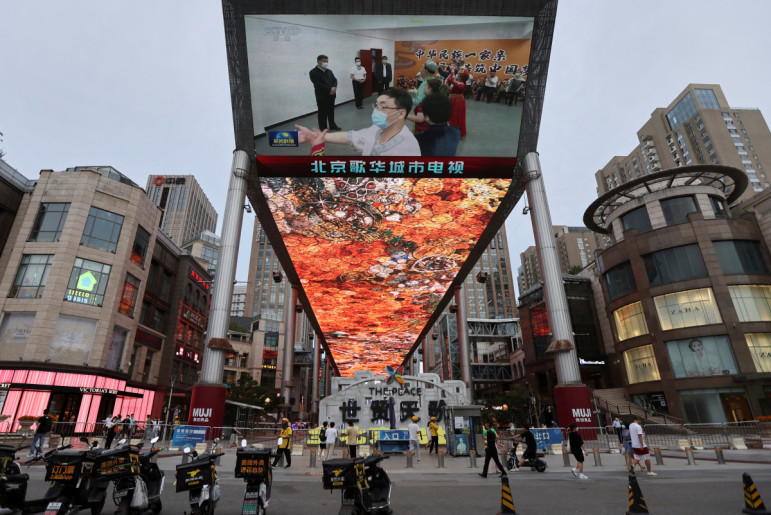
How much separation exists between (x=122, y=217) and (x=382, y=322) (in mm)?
29563

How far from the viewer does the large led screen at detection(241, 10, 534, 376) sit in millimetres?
20141

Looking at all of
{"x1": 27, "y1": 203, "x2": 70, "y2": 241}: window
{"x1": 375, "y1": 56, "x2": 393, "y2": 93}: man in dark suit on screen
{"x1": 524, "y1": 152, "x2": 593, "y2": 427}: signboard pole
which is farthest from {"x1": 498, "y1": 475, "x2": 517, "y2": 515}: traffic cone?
{"x1": 27, "y1": 203, "x2": 70, "y2": 241}: window

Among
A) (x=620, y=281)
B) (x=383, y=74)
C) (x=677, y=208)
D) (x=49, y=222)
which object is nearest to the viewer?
(x=383, y=74)

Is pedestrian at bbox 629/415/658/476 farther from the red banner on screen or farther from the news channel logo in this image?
the news channel logo

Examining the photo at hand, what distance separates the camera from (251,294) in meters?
142

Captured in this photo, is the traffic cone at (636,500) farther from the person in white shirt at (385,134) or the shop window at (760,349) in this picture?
the shop window at (760,349)

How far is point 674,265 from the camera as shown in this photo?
36.7m

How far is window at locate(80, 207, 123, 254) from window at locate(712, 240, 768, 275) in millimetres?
49274

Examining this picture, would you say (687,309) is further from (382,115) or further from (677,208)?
(382,115)

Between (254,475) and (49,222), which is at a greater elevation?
(49,222)

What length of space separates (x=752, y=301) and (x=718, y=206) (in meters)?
9.39

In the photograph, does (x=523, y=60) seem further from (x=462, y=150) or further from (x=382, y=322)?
(x=382, y=322)

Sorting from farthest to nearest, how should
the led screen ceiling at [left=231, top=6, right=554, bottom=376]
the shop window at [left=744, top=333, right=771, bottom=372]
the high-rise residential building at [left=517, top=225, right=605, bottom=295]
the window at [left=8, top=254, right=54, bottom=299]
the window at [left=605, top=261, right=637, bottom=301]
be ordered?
1. the high-rise residential building at [left=517, top=225, right=605, bottom=295]
2. the window at [left=605, top=261, right=637, bottom=301]
3. the shop window at [left=744, top=333, right=771, bottom=372]
4. the window at [left=8, top=254, right=54, bottom=299]
5. the led screen ceiling at [left=231, top=6, right=554, bottom=376]

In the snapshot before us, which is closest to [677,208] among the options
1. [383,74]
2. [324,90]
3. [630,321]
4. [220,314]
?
[630,321]
